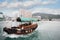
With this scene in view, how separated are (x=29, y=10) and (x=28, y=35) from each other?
41 cm

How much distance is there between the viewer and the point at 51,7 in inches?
112

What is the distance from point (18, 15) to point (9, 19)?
161mm

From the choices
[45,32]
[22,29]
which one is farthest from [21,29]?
[45,32]

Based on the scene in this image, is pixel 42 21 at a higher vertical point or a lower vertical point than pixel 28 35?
higher

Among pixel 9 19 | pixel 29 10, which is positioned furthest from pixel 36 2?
pixel 9 19

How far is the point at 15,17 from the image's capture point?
2.80m

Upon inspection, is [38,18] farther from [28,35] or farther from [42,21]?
[28,35]

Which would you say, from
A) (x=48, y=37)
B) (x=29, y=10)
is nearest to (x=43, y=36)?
(x=48, y=37)

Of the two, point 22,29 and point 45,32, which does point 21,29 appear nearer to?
point 22,29

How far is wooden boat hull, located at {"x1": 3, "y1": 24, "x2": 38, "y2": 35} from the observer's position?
2.75 m

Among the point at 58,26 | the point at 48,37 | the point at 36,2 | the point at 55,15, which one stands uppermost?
the point at 36,2

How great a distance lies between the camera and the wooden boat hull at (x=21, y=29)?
2.75 meters

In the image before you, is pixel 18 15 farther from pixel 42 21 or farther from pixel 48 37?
pixel 48 37

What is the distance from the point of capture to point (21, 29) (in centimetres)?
280
